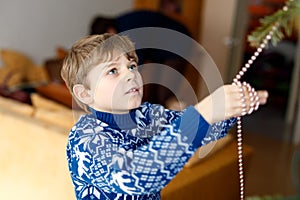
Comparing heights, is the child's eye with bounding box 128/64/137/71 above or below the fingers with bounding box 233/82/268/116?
above

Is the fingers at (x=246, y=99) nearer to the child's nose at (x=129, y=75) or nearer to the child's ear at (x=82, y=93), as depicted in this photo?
the child's nose at (x=129, y=75)

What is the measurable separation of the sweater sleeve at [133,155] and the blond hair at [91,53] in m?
0.11

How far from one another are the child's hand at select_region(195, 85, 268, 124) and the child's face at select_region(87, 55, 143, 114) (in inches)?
7.5

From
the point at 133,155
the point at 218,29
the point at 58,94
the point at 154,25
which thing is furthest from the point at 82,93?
the point at 218,29

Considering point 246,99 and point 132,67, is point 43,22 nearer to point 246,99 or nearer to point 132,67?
point 132,67

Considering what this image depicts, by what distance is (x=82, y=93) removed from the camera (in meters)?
1.04

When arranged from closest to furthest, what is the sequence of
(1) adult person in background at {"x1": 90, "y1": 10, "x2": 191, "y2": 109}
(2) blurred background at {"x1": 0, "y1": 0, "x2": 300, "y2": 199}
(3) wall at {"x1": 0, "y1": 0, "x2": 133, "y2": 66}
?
(2) blurred background at {"x1": 0, "y1": 0, "x2": 300, "y2": 199} → (1) adult person in background at {"x1": 90, "y1": 10, "x2": 191, "y2": 109} → (3) wall at {"x1": 0, "y1": 0, "x2": 133, "y2": 66}

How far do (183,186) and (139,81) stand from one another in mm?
1229

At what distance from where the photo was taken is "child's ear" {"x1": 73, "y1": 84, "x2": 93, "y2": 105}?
40.6 inches

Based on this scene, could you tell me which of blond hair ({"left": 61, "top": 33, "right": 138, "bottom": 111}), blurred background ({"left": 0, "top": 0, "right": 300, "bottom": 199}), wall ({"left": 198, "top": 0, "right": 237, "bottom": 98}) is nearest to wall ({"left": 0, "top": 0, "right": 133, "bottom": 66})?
blurred background ({"left": 0, "top": 0, "right": 300, "bottom": 199})

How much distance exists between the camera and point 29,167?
89.4 inches

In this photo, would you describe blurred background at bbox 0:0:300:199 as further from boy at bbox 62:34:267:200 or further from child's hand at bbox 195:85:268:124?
child's hand at bbox 195:85:268:124

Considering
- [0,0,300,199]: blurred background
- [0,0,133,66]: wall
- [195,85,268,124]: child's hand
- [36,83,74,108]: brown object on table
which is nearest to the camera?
[195,85,268,124]: child's hand

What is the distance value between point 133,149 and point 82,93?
0.17 metres
